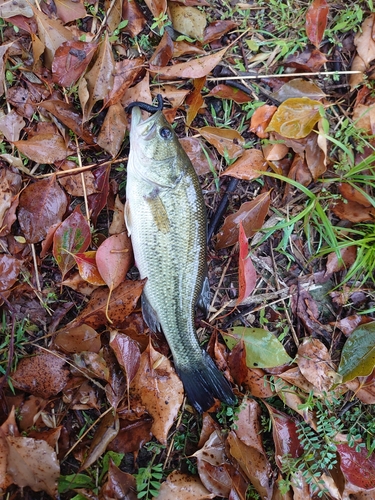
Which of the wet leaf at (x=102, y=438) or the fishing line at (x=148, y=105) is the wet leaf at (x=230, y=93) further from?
the wet leaf at (x=102, y=438)

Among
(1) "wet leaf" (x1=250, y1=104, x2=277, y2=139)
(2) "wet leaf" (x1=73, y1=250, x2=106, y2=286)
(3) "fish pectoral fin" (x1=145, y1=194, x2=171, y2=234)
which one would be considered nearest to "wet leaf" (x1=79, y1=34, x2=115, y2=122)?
(3) "fish pectoral fin" (x1=145, y1=194, x2=171, y2=234)

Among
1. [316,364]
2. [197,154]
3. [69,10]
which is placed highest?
[69,10]

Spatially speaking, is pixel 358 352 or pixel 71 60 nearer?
pixel 71 60

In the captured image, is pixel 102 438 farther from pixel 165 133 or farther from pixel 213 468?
pixel 165 133

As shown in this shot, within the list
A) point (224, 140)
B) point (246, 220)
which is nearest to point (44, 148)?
point (224, 140)

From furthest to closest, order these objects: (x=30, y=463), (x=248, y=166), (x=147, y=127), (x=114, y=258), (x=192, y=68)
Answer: (x=248, y=166) → (x=192, y=68) → (x=114, y=258) → (x=147, y=127) → (x=30, y=463)

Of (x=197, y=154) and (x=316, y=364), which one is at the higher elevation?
(x=197, y=154)

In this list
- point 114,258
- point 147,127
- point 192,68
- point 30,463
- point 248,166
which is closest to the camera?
point 30,463

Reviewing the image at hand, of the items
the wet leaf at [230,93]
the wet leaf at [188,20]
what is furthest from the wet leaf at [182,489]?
the wet leaf at [188,20]
